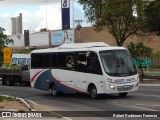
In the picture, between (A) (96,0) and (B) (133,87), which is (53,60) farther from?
(A) (96,0)

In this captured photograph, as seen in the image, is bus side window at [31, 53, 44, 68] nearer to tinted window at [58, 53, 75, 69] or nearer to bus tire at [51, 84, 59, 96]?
bus tire at [51, 84, 59, 96]

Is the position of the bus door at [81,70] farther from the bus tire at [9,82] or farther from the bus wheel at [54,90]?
the bus tire at [9,82]

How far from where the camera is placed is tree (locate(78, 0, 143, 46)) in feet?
127

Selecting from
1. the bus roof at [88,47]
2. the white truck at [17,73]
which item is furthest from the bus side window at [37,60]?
the white truck at [17,73]

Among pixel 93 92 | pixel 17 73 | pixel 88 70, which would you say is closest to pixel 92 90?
pixel 93 92

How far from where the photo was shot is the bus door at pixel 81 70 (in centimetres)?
2369

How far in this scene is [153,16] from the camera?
3750cm

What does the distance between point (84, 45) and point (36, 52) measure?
3987mm

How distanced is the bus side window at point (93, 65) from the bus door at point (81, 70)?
32 cm

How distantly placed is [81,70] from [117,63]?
2.11 meters

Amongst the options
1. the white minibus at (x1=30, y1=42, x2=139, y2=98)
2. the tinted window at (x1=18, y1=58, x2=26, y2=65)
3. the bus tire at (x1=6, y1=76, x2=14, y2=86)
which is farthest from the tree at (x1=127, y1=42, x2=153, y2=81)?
the white minibus at (x1=30, y1=42, x2=139, y2=98)

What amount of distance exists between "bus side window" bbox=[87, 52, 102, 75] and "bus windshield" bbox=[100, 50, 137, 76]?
12.9 inches

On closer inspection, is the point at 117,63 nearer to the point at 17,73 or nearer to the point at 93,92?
the point at 93,92

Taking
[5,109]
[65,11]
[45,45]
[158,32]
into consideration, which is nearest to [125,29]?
[158,32]
